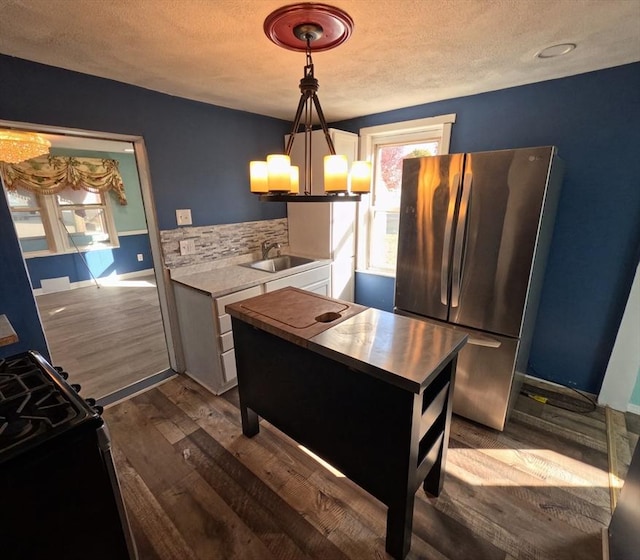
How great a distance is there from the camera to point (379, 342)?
1365 mm

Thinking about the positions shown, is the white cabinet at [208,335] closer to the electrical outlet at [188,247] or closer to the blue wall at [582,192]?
the electrical outlet at [188,247]

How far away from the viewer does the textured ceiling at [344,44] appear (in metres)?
1.27

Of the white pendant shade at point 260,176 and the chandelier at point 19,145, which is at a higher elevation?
the chandelier at point 19,145

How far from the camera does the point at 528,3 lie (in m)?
1.25

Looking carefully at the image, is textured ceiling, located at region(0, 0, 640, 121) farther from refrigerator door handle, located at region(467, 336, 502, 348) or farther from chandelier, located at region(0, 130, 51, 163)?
refrigerator door handle, located at region(467, 336, 502, 348)

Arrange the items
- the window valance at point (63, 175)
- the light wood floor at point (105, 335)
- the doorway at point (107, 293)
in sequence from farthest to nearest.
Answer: the window valance at point (63, 175) → the light wood floor at point (105, 335) → the doorway at point (107, 293)


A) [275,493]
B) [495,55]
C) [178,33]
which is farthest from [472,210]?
[275,493]

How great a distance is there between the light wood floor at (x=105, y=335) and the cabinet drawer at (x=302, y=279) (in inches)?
53.0

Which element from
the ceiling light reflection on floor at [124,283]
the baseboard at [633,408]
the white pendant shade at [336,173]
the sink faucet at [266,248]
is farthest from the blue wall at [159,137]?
the ceiling light reflection on floor at [124,283]

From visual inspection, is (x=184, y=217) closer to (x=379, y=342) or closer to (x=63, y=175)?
(x=379, y=342)

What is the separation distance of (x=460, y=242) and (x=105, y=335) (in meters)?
3.88

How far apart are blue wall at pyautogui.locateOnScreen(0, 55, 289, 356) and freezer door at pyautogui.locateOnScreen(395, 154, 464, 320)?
5.45 ft

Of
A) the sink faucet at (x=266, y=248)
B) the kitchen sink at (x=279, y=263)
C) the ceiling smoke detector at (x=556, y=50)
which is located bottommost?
the kitchen sink at (x=279, y=263)

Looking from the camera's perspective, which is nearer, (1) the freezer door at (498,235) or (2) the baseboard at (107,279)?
(1) the freezer door at (498,235)
